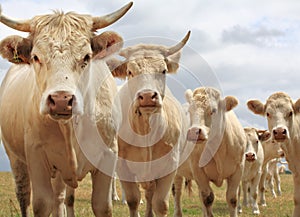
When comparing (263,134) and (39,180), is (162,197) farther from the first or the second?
(263,134)

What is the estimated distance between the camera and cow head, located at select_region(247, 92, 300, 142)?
9.66 meters

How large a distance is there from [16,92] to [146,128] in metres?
1.90

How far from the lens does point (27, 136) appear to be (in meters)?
5.71

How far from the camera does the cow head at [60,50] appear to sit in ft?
15.0

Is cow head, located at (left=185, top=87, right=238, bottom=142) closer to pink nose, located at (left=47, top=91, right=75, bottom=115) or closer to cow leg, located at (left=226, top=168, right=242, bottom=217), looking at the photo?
cow leg, located at (left=226, top=168, right=242, bottom=217)

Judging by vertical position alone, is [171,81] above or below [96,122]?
above

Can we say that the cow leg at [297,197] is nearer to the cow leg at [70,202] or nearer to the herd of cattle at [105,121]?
the herd of cattle at [105,121]

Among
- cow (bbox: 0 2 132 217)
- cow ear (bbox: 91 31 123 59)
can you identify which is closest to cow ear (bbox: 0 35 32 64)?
cow (bbox: 0 2 132 217)

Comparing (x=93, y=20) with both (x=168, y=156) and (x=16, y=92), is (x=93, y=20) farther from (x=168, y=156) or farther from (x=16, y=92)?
(x=168, y=156)

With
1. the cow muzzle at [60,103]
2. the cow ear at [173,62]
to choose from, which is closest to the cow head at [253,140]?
the cow ear at [173,62]

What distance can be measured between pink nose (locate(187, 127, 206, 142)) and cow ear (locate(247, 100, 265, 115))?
237 centimetres

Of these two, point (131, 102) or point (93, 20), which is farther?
point (131, 102)


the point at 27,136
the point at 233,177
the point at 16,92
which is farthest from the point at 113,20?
the point at 233,177

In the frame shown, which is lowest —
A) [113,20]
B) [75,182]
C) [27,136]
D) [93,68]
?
[75,182]
